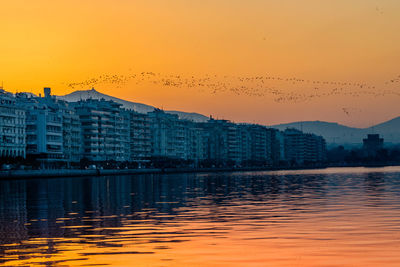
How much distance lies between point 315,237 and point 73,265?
10.4 meters

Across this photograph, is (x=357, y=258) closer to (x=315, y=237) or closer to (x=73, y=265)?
(x=315, y=237)

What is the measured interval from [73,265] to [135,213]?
859 inches

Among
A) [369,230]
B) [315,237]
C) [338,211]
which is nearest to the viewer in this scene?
[315,237]

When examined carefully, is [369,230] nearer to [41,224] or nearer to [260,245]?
[260,245]

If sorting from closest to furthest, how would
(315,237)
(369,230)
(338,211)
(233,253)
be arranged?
(233,253) < (315,237) < (369,230) < (338,211)

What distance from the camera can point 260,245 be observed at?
2811cm

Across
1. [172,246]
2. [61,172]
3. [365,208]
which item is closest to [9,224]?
[172,246]

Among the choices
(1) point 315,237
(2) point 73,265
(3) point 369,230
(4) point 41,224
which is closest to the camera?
(2) point 73,265

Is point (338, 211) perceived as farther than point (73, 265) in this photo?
Yes

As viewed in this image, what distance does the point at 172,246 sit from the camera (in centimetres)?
2836

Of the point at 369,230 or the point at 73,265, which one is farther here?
the point at 369,230

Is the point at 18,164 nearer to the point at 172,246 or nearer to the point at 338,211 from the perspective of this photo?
the point at 338,211

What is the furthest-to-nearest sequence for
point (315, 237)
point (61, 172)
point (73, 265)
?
point (61, 172) → point (315, 237) → point (73, 265)

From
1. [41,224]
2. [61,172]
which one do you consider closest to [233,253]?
[41,224]
